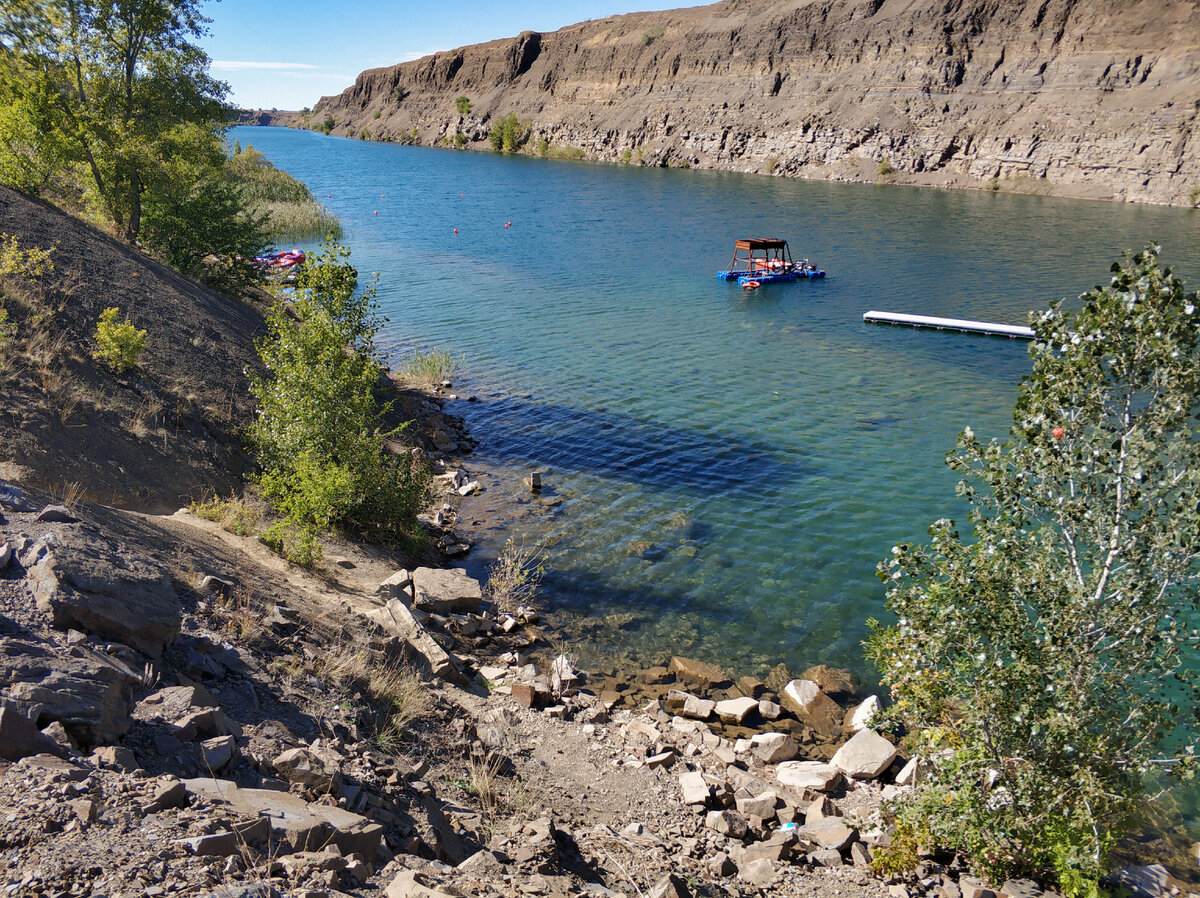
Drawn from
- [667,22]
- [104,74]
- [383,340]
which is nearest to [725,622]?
[383,340]

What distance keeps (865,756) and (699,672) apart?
9.74 feet

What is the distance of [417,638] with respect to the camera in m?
11.4

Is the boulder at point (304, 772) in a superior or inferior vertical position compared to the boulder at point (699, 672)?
superior

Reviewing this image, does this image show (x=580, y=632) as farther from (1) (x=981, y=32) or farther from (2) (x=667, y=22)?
(2) (x=667, y=22)

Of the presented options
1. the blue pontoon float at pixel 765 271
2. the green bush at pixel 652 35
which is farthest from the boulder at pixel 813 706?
the green bush at pixel 652 35

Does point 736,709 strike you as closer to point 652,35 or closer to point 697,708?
point 697,708

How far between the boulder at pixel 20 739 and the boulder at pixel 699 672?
29.2 feet

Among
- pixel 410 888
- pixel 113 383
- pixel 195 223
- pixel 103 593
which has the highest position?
pixel 195 223

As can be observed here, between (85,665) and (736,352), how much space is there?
89.3ft

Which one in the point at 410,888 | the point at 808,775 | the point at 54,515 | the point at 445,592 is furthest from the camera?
the point at 445,592

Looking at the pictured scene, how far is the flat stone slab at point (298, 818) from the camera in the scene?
214 inches

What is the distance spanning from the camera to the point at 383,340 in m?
30.5

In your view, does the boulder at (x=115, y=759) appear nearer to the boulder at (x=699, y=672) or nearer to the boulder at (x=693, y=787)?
the boulder at (x=693, y=787)

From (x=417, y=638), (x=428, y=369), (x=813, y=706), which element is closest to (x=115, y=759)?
(x=417, y=638)
